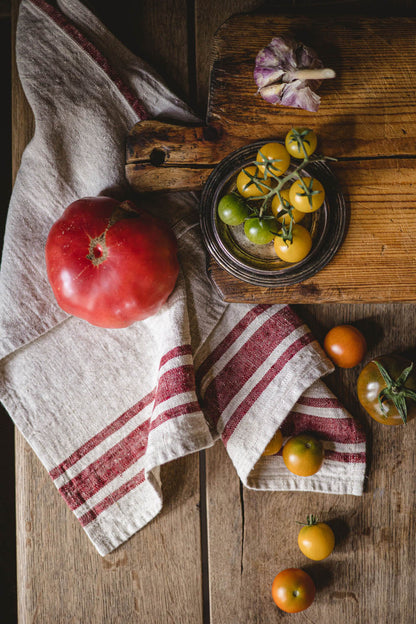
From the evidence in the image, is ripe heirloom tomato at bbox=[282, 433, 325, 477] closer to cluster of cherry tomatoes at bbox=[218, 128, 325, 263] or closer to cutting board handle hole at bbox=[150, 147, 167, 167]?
cluster of cherry tomatoes at bbox=[218, 128, 325, 263]

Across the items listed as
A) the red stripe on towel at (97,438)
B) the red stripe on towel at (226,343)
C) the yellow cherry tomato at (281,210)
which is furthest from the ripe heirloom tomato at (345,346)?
the red stripe on towel at (97,438)

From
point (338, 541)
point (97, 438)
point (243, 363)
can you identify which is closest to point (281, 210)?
point (243, 363)

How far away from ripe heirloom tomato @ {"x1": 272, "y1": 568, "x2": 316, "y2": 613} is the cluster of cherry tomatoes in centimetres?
59

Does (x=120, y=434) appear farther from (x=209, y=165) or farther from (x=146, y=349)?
(x=209, y=165)

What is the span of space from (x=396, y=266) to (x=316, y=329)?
19 centimetres

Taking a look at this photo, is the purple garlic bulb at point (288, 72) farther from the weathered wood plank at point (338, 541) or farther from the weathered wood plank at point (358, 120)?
the weathered wood plank at point (338, 541)

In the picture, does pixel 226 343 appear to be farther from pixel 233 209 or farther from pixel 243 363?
pixel 233 209

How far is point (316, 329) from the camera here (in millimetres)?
953

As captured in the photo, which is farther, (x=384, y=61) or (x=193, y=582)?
(x=193, y=582)

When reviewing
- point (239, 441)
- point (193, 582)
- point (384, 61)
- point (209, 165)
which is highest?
point (384, 61)

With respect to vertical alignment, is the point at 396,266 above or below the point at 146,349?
above

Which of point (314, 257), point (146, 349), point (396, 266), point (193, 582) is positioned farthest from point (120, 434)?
point (396, 266)

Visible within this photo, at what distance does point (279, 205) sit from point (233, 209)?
0.08 meters

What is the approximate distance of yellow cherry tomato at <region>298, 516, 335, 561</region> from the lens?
917 millimetres
